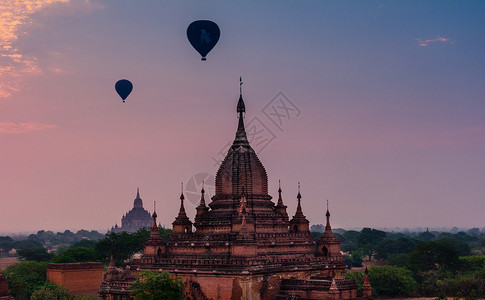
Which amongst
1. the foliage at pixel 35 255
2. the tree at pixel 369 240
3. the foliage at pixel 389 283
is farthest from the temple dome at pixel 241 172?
the tree at pixel 369 240

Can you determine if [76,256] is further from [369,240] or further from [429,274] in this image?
[369,240]

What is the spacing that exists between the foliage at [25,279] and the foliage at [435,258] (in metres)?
53.3

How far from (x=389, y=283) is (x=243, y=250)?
42313mm

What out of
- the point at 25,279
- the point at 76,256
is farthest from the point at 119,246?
the point at 25,279

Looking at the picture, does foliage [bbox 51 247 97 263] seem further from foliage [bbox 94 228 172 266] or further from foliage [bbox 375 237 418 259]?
foliage [bbox 375 237 418 259]

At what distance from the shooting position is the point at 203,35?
60.4 metres

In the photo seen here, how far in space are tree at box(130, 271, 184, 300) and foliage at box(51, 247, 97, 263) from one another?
56.3 metres

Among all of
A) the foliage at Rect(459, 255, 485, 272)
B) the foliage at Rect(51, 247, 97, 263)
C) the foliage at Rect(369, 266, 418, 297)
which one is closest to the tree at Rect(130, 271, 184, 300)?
the foliage at Rect(369, 266, 418, 297)

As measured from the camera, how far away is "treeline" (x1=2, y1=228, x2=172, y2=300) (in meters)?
74.4

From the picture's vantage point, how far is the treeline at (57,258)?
74375 millimetres

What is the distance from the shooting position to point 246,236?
46.4 m

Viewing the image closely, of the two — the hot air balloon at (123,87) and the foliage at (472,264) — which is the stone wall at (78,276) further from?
the foliage at (472,264)

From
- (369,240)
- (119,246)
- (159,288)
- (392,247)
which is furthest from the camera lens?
(369,240)

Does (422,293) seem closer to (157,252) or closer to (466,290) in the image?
(466,290)
